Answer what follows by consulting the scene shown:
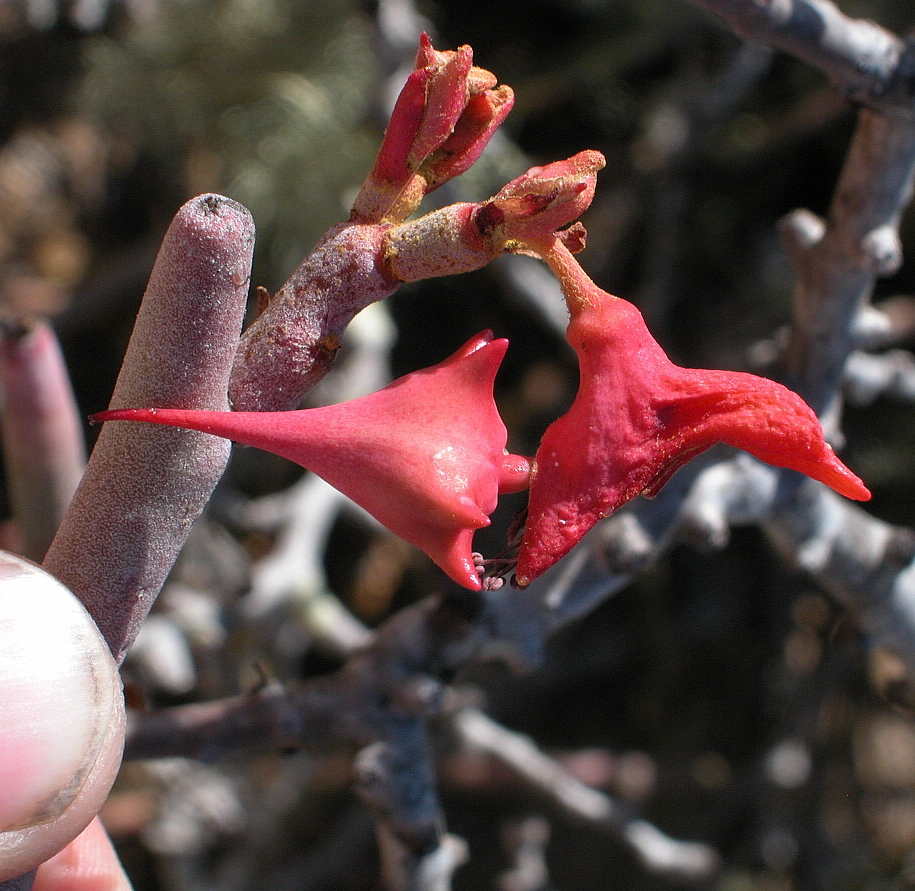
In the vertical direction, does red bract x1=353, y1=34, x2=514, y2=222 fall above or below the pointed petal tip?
above

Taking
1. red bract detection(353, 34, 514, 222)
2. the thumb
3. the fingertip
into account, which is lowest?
the fingertip

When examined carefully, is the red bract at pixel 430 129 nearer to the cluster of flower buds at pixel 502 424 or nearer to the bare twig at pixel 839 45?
the cluster of flower buds at pixel 502 424

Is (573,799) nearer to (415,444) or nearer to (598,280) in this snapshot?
(598,280)

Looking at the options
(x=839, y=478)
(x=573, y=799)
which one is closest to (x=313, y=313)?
(x=839, y=478)

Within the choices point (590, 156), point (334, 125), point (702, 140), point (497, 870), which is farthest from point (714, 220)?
point (590, 156)

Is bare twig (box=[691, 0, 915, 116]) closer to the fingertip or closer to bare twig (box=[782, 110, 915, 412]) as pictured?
bare twig (box=[782, 110, 915, 412])

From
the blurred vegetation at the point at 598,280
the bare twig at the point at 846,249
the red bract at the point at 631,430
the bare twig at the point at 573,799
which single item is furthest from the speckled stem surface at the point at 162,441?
the blurred vegetation at the point at 598,280

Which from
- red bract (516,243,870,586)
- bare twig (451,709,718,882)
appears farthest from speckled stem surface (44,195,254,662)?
bare twig (451,709,718,882)
